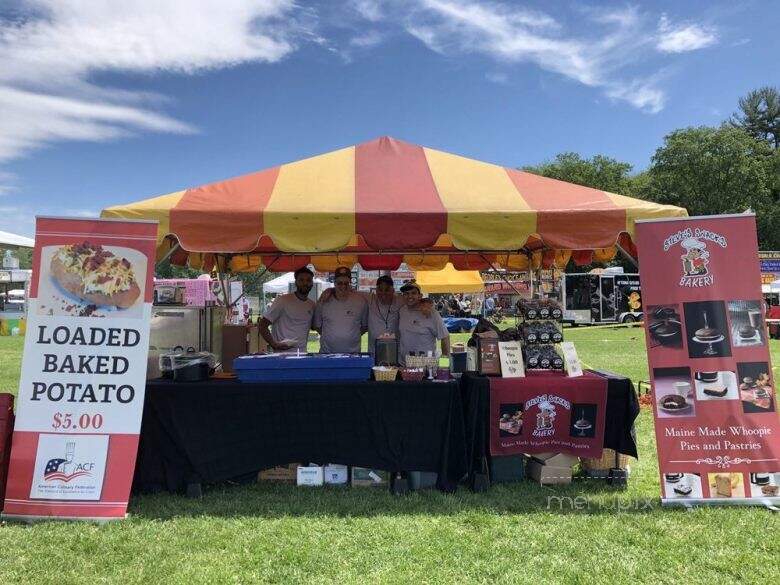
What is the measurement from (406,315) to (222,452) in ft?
6.65

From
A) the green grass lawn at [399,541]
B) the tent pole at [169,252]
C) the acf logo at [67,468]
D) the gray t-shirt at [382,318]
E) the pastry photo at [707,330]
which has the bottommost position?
the green grass lawn at [399,541]

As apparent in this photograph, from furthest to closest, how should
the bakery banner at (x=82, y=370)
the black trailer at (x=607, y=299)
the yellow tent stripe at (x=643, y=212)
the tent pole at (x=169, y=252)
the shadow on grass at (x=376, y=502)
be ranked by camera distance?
the black trailer at (x=607, y=299)
the tent pole at (x=169, y=252)
the yellow tent stripe at (x=643, y=212)
the shadow on grass at (x=376, y=502)
the bakery banner at (x=82, y=370)

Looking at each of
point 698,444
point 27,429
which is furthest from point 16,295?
point 698,444

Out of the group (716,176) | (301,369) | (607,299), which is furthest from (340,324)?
(716,176)

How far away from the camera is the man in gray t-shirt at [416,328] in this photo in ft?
16.3

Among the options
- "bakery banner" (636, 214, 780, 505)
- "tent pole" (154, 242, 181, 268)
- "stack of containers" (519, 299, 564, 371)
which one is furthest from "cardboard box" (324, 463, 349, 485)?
"bakery banner" (636, 214, 780, 505)

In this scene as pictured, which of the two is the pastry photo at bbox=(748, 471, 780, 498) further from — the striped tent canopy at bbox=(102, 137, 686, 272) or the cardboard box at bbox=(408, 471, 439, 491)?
the cardboard box at bbox=(408, 471, 439, 491)

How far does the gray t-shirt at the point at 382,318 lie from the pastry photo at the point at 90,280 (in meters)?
2.27

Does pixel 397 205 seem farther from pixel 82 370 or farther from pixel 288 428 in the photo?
pixel 82 370

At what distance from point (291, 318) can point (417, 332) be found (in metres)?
1.24

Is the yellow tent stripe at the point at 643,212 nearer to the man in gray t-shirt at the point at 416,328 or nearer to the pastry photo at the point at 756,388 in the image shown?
the pastry photo at the point at 756,388

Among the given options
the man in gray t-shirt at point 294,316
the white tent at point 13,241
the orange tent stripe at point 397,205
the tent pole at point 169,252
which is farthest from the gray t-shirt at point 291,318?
the white tent at point 13,241

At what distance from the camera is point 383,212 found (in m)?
3.84

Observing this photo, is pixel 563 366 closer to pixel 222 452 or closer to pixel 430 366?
pixel 430 366
